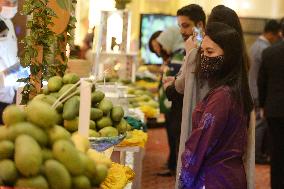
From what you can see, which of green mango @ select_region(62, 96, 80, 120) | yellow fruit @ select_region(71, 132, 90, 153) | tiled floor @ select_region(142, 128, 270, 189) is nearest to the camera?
yellow fruit @ select_region(71, 132, 90, 153)

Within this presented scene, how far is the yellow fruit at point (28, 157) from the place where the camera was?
1.82 m

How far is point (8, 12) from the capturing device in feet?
15.4

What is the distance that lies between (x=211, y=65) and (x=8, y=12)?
2.12 metres

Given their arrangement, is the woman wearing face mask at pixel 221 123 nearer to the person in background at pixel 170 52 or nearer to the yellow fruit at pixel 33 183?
the yellow fruit at pixel 33 183

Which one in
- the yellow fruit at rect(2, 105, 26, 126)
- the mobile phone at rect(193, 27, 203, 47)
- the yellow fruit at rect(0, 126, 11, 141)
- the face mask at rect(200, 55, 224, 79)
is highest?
the mobile phone at rect(193, 27, 203, 47)

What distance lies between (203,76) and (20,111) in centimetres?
152

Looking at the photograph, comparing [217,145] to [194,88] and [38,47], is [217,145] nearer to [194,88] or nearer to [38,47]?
[194,88]

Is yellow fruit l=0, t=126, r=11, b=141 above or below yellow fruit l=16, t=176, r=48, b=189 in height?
above

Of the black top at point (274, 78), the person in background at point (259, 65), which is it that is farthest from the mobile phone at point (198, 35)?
the person in background at point (259, 65)

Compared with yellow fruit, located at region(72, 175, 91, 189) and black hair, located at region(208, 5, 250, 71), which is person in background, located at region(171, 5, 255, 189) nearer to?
black hair, located at region(208, 5, 250, 71)

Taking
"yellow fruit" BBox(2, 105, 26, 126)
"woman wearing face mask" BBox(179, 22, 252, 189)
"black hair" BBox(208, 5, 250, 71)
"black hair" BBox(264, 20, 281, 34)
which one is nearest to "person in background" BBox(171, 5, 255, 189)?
"black hair" BBox(208, 5, 250, 71)

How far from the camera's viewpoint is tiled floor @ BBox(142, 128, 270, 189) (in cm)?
675

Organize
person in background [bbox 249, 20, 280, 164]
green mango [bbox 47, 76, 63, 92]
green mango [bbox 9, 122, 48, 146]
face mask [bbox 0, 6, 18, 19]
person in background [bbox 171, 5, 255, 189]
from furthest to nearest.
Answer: person in background [bbox 249, 20, 280, 164] → face mask [bbox 0, 6, 18, 19] → person in background [bbox 171, 5, 255, 189] → green mango [bbox 47, 76, 63, 92] → green mango [bbox 9, 122, 48, 146]

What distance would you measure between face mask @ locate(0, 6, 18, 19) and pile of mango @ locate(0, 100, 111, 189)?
9.22 ft
